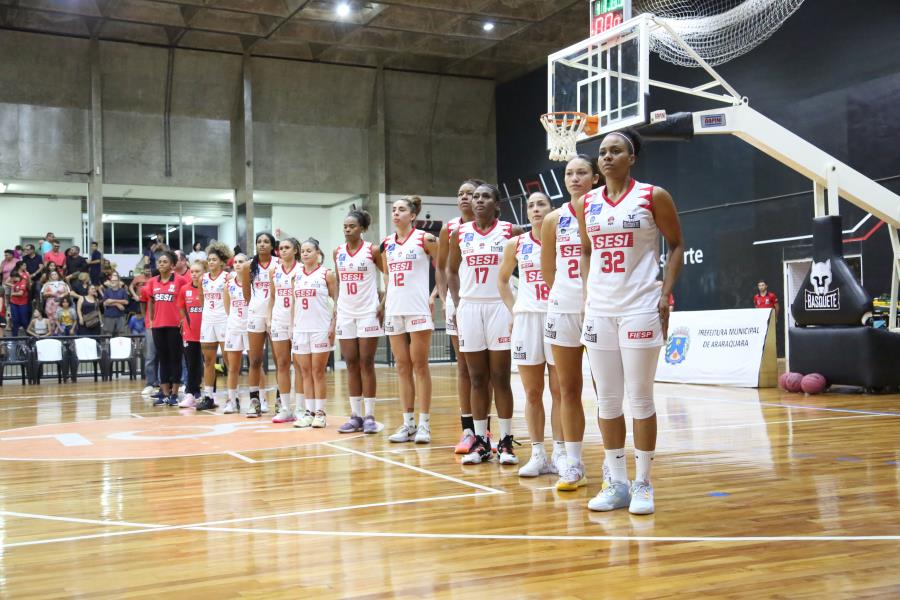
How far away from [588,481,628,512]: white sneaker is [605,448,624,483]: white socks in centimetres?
3

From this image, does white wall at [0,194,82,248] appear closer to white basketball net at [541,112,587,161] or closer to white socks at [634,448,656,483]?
white basketball net at [541,112,587,161]

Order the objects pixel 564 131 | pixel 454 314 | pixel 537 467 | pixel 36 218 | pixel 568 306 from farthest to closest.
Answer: pixel 36 218
pixel 564 131
pixel 454 314
pixel 537 467
pixel 568 306

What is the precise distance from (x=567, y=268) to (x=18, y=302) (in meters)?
16.4

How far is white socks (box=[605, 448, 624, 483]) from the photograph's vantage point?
4.68 m

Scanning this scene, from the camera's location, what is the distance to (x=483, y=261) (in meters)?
6.21

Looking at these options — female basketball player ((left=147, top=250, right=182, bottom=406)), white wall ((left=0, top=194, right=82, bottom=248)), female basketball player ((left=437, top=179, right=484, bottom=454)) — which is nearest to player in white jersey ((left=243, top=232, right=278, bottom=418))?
female basketball player ((left=147, top=250, right=182, bottom=406))

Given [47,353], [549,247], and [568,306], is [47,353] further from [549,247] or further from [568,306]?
[568,306]

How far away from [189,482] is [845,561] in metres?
3.88

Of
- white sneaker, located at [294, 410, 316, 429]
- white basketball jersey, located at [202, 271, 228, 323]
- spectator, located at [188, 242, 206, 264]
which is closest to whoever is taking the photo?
white sneaker, located at [294, 410, 316, 429]

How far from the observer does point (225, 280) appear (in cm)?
1038

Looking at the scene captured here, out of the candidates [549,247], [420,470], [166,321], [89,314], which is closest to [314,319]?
[420,470]

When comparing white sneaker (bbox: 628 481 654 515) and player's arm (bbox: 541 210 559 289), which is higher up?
player's arm (bbox: 541 210 559 289)

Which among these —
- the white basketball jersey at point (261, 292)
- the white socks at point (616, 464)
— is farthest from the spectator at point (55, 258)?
the white socks at point (616, 464)

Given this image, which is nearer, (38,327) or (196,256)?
(196,256)
